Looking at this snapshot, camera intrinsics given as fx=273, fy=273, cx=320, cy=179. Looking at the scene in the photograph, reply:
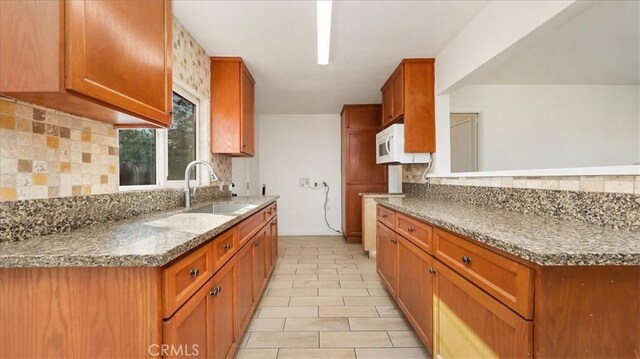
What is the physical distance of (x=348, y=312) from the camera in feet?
7.06

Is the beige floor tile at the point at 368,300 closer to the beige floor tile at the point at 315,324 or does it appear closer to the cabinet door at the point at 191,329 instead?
the beige floor tile at the point at 315,324

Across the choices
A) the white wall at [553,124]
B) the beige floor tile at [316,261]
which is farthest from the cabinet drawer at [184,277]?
the white wall at [553,124]

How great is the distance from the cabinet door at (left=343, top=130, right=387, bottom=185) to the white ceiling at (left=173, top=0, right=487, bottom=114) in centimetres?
117

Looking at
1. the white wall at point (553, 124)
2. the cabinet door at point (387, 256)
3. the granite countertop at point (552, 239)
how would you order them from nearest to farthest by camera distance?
the granite countertop at point (552, 239)
the cabinet door at point (387, 256)
the white wall at point (553, 124)

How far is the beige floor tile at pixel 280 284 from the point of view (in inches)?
105

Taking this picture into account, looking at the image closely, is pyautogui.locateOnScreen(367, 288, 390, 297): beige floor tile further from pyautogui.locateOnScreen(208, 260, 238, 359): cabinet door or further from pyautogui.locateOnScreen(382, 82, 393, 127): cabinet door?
pyautogui.locateOnScreen(382, 82, 393, 127): cabinet door

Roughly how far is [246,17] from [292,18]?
336mm

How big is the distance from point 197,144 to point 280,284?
1.60m

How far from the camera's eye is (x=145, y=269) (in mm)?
777

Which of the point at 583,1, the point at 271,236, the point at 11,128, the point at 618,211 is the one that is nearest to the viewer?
the point at 11,128

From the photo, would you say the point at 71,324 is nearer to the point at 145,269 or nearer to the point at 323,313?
the point at 145,269

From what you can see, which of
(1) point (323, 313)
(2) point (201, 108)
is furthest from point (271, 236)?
(2) point (201, 108)

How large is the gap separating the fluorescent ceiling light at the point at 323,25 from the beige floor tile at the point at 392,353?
83.2 inches

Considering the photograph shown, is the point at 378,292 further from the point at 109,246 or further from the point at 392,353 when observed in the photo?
the point at 109,246
